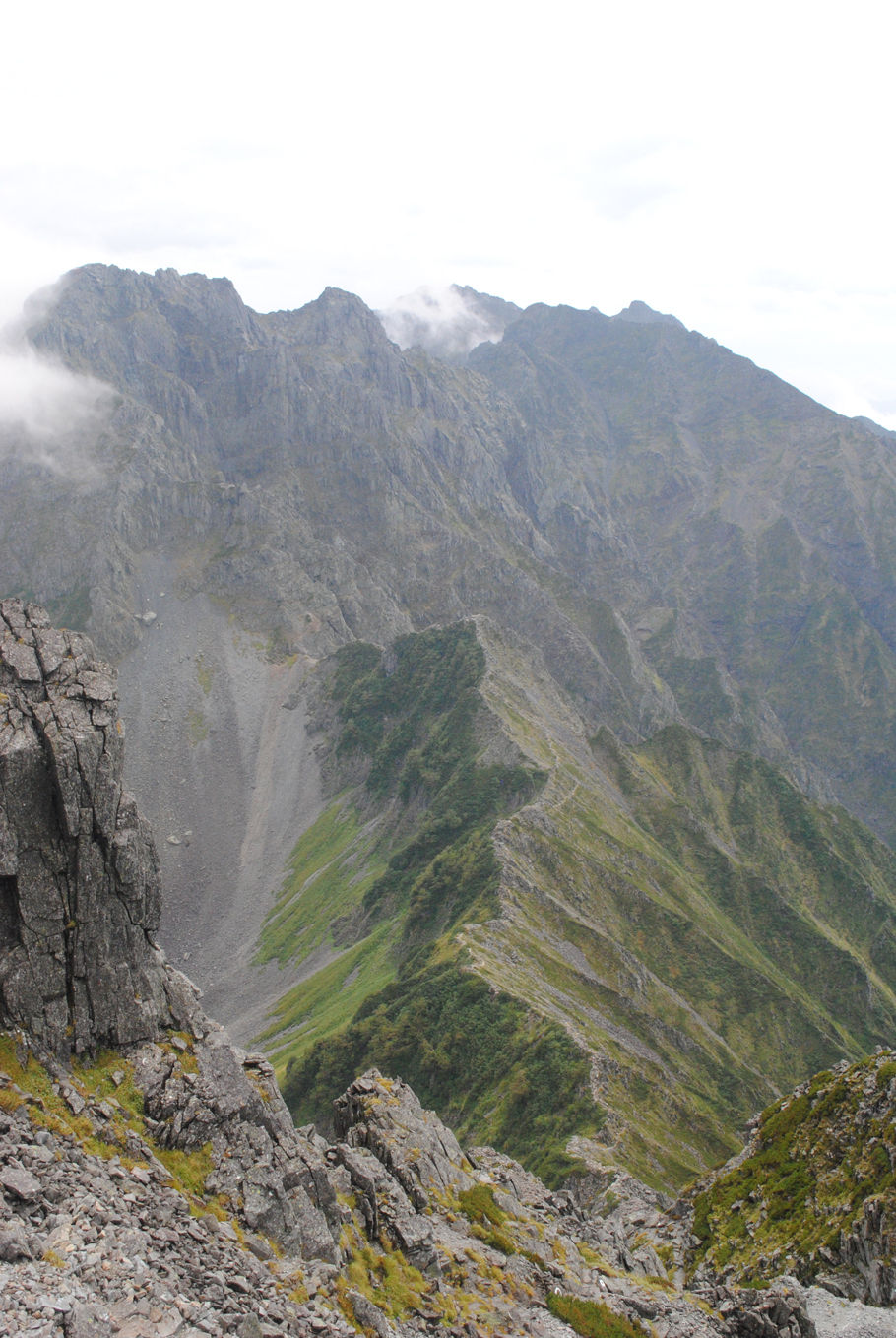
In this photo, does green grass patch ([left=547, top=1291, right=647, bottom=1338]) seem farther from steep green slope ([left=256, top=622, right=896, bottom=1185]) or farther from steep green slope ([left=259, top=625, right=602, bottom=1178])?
steep green slope ([left=256, top=622, right=896, bottom=1185])

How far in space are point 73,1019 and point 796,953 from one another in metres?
186

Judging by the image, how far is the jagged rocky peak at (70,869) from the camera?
35.0 meters

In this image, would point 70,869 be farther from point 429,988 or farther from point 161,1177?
point 429,988

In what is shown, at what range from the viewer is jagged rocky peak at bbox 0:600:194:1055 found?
35.0m

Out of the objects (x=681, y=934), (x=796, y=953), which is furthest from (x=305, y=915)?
(x=796, y=953)

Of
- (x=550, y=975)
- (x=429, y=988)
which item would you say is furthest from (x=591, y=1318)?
(x=550, y=975)

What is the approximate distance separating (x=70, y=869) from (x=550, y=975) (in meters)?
96.4

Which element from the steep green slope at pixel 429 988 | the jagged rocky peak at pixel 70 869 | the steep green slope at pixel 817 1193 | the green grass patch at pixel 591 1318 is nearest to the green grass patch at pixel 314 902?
the steep green slope at pixel 429 988

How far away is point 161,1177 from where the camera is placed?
101 feet

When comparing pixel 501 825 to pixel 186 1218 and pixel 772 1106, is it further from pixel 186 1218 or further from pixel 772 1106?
pixel 186 1218

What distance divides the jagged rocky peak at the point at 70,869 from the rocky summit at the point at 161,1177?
0.10 m

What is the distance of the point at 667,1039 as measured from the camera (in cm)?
12838

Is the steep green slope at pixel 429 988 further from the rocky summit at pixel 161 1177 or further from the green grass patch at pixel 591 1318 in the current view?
the green grass patch at pixel 591 1318

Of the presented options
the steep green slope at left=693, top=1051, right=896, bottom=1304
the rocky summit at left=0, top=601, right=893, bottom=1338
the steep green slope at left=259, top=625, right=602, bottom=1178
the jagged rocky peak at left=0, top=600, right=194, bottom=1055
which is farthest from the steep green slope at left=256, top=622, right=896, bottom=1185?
the jagged rocky peak at left=0, top=600, right=194, bottom=1055
